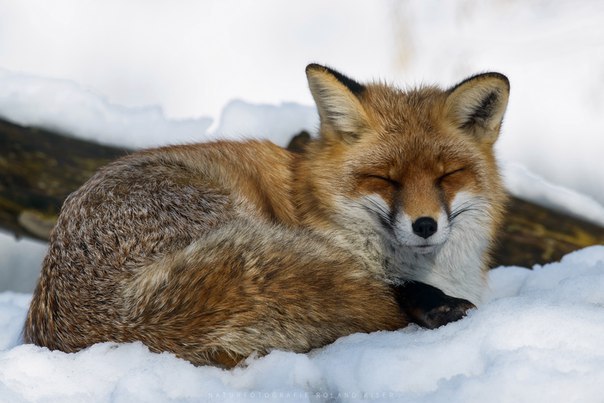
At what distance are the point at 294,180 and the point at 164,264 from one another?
2.80ft

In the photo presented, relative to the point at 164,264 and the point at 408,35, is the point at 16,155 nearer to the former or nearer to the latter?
the point at 164,264

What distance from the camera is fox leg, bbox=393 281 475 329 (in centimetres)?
219

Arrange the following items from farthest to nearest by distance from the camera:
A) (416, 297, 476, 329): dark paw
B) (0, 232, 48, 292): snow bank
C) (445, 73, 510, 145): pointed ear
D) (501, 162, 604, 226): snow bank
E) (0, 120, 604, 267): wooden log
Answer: (0, 232, 48, 292): snow bank
(501, 162, 604, 226): snow bank
(0, 120, 604, 267): wooden log
(445, 73, 510, 145): pointed ear
(416, 297, 476, 329): dark paw

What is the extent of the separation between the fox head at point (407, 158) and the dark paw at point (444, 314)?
215 millimetres

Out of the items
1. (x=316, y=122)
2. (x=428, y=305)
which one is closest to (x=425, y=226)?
(x=428, y=305)

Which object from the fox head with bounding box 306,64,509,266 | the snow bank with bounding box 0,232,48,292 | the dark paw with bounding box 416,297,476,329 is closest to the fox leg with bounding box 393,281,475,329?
the dark paw with bounding box 416,297,476,329

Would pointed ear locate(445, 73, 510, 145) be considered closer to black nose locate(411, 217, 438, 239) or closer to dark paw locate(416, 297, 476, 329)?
black nose locate(411, 217, 438, 239)

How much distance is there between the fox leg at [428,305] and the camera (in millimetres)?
2191

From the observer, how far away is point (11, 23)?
18.3 feet

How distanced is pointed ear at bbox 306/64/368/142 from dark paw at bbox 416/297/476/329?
74 cm

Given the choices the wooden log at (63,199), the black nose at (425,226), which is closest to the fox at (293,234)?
the black nose at (425,226)

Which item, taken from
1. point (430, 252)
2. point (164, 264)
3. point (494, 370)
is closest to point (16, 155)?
point (164, 264)

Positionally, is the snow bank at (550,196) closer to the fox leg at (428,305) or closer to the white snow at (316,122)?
the white snow at (316,122)

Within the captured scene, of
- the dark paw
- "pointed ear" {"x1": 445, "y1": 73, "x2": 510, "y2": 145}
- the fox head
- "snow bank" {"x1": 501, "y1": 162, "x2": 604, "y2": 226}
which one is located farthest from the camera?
"snow bank" {"x1": 501, "y1": 162, "x2": 604, "y2": 226}
